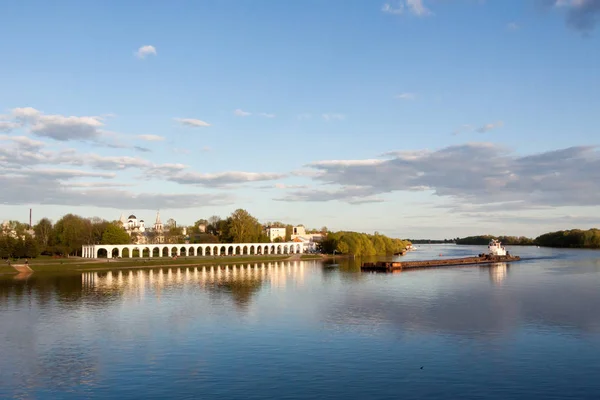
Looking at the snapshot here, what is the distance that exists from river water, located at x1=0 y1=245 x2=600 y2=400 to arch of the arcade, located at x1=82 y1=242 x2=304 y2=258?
2564 inches

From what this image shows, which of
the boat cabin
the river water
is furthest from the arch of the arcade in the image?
the boat cabin

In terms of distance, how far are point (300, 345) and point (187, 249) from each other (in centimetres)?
11635

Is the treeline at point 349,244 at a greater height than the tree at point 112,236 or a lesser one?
lesser

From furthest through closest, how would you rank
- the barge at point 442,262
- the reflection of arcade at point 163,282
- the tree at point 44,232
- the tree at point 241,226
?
the tree at point 241,226
the tree at point 44,232
the barge at point 442,262
the reflection of arcade at point 163,282

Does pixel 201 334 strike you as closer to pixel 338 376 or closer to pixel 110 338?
pixel 110 338

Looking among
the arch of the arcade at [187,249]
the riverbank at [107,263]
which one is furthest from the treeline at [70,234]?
the riverbank at [107,263]

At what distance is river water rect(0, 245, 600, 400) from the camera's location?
25.6m

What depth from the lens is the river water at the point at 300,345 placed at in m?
25.6

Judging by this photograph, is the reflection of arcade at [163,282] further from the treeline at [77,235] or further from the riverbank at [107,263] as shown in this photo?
the treeline at [77,235]

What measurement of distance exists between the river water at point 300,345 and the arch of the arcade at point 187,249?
214 feet

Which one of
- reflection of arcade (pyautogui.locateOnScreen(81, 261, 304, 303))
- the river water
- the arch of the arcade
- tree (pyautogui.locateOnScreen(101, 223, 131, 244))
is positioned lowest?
the river water

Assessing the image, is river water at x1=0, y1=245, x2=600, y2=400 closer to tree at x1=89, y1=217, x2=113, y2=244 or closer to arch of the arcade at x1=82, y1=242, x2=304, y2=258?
arch of the arcade at x1=82, y1=242, x2=304, y2=258

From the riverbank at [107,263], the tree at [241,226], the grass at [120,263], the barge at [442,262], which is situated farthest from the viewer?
the tree at [241,226]

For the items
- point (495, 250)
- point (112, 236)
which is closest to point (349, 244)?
point (495, 250)
